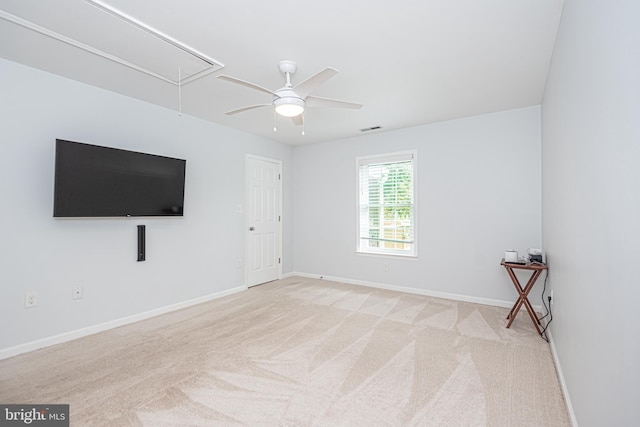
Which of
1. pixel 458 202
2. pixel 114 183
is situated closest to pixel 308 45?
pixel 114 183

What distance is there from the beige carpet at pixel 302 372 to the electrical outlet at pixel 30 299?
0.42 meters

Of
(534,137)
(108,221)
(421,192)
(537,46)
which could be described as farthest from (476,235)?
(108,221)

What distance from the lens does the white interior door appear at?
16.1 feet

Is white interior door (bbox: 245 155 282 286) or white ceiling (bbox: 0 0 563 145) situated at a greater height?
white ceiling (bbox: 0 0 563 145)

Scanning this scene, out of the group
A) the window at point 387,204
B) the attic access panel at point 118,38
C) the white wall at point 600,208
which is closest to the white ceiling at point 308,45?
the attic access panel at point 118,38

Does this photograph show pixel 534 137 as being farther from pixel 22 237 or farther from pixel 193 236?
pixel 22 237

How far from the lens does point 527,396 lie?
6.52 feet

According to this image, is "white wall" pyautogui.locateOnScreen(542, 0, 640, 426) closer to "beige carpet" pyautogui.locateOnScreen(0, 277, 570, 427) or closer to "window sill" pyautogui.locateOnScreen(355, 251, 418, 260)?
"beige carpet" pyautogui.locateOnScreen(0, 277, 570, 427)

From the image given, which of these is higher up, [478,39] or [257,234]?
[478,39]

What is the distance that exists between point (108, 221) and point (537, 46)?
4330mm

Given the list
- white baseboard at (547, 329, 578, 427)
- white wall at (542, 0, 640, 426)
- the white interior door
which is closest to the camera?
white wall at (542, 0, 640, 426)

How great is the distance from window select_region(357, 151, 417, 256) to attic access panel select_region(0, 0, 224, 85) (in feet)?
9.80

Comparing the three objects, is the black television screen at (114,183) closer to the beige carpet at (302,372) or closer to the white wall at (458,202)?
the beige carpet at (302,372)

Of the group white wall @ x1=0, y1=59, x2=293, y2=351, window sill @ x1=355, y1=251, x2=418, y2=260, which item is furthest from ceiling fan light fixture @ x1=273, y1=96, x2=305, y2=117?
window sill @ x1=355, y1=251, x2=418, y2=260
